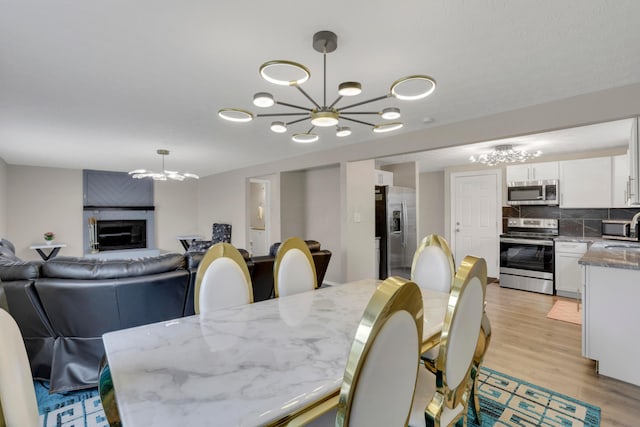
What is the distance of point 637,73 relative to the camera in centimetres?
220

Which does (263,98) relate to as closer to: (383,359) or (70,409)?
(383,359)

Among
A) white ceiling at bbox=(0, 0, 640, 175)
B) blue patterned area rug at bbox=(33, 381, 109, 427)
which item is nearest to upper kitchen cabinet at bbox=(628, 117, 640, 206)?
white ceiling at bbox=(0, 0, 640, 175)

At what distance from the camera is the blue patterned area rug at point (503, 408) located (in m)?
1.86

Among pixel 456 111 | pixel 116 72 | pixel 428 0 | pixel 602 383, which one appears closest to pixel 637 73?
pixel 456 111

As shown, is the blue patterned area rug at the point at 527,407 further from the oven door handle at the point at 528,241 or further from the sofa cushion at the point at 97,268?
the oven door handle at the point at 528,241

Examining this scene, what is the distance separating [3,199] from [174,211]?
313cm

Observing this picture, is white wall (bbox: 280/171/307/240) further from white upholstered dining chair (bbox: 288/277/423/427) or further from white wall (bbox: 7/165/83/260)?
white upholstered dining chair (bbox: 288/277/423/427)

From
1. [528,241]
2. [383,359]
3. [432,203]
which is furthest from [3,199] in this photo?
[528,241]

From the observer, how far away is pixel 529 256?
4863 millimetres

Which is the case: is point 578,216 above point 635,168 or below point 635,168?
below

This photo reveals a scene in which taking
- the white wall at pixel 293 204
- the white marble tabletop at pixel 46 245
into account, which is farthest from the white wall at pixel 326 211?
the white marble tabletop at pixel 46 245

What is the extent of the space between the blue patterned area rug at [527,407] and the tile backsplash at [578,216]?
388 centimetres

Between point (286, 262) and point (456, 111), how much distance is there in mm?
2217

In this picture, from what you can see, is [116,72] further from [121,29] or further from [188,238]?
[188,238]
